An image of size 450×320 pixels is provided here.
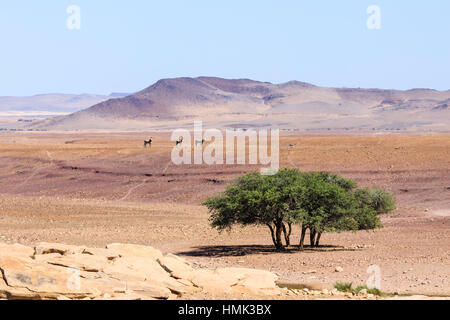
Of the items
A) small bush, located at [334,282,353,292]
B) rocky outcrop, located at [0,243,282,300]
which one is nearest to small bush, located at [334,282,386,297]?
small bush, located at [334,282,353,292]

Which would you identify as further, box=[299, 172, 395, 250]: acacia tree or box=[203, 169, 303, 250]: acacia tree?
box=[299, 172, 395, 250]: acacia tree

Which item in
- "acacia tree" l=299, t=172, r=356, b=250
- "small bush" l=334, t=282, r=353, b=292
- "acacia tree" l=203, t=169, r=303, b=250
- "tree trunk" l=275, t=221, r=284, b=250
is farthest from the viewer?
"tree trunk" l=275, t=221, r=284, b=250

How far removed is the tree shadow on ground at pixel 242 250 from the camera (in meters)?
26.2

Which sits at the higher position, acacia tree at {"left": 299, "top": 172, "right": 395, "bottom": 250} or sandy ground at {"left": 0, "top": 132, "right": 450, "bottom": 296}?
acacia tree at {"left": 299, "top": 172, "right": 395, "bottom": 250}

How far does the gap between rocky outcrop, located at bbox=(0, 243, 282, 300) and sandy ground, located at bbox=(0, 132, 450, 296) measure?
14.0 ft

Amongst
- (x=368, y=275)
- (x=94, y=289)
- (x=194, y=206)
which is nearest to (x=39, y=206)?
(x=194, y=206)

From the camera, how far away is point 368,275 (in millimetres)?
20562

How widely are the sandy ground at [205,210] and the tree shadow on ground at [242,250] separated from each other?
1.5 inches

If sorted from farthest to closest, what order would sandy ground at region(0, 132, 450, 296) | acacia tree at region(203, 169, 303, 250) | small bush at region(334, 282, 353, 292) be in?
acacia tree at region(203, 169, 303, 250) → sandy ground at region(0, 132, 450, 296) → small bush at region(334, 282, 353, 292)

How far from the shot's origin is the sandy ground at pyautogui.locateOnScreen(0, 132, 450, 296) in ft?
76.6

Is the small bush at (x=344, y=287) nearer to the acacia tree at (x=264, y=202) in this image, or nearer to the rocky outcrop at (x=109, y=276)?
the rocky outcrop at (x=109, y=276)

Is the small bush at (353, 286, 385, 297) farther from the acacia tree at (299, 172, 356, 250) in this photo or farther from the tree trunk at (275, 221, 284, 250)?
the tree trunk at (275, 221, 284, 250)

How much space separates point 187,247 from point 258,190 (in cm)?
387

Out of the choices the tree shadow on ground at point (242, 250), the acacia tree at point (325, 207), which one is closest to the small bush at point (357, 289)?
the acacia tree at point (325, 207)
